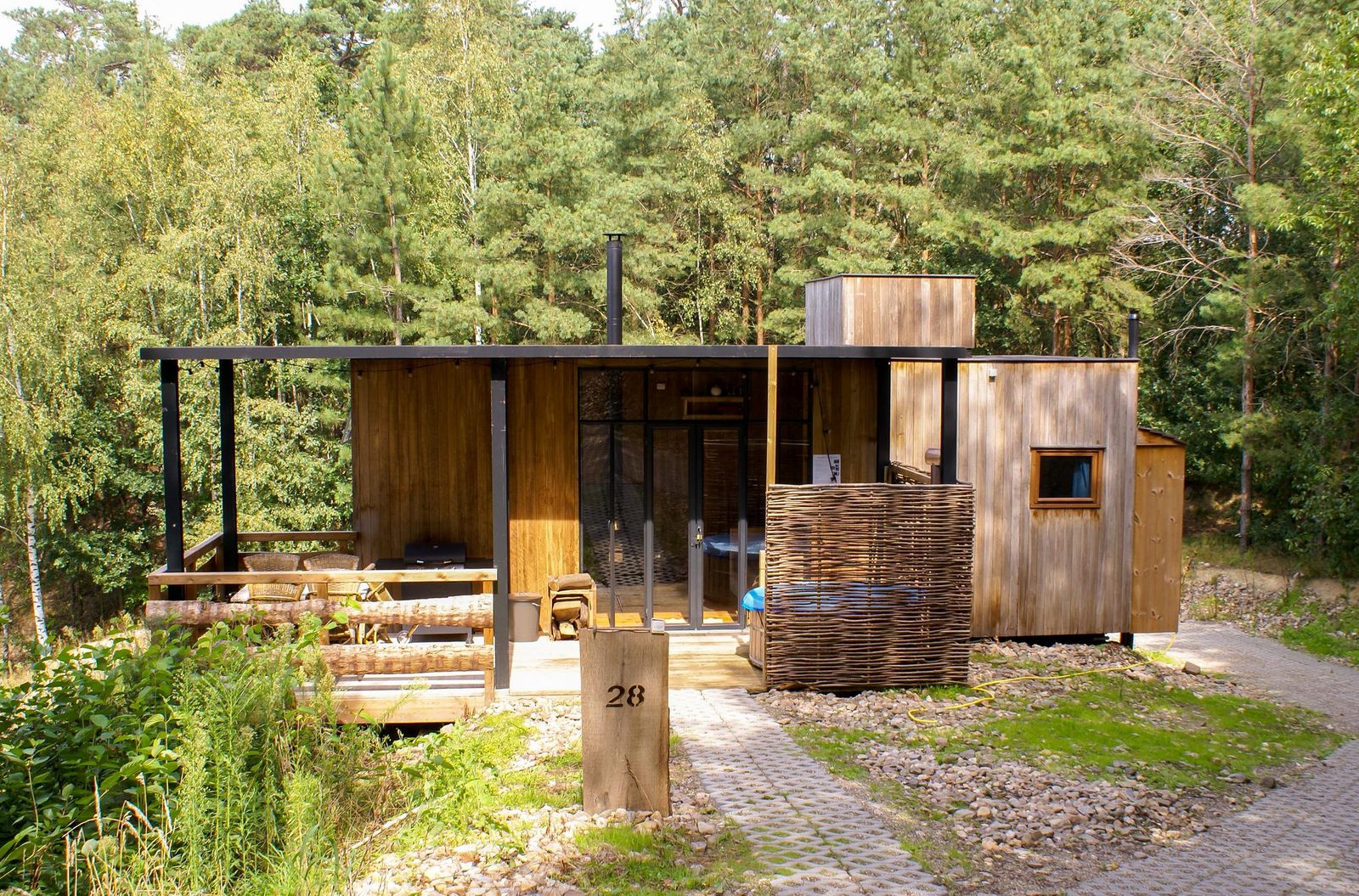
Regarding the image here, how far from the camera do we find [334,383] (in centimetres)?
2288

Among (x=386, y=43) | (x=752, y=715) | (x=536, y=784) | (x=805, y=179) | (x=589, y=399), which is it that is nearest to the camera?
(x=536, y=784)

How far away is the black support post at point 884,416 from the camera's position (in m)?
10.3

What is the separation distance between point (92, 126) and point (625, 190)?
12.4m

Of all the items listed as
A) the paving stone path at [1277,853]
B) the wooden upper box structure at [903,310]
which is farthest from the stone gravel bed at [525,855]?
the wooden upper box structure at [903,310]

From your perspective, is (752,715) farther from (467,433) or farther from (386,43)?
(386,43)

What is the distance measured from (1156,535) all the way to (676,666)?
16.6 ft

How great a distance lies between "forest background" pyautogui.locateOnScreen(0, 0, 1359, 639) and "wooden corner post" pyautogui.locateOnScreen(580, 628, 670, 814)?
50.4 feet

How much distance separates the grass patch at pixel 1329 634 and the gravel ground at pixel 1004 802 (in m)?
8.88

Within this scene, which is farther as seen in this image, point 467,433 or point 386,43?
point 386,43

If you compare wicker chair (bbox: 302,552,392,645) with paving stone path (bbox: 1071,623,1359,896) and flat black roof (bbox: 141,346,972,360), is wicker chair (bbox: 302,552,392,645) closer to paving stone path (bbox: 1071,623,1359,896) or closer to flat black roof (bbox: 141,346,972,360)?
flat black roof (bbox: 141,346,972,360)

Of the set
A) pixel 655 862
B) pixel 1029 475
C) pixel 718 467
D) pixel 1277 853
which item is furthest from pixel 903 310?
pixel 655 862

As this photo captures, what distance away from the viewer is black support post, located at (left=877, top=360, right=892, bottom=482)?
10305mm

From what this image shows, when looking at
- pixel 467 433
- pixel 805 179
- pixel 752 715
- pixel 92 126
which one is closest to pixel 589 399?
pixel 467 433

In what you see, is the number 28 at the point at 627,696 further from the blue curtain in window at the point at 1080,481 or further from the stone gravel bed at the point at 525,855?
the blue curtain in window at the point at 1080,481
